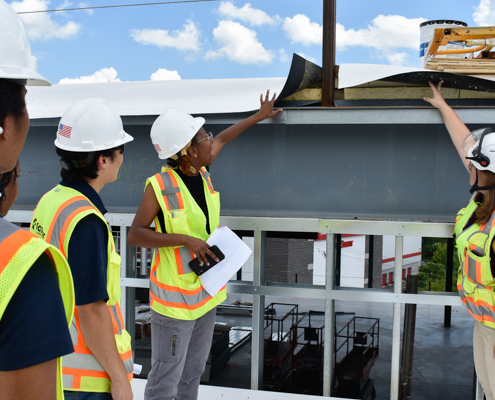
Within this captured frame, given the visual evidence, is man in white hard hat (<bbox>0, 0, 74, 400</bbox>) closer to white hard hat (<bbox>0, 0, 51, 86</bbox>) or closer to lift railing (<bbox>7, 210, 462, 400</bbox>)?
white hard hat (<bbox>0, 0, 51, 86</bbox>)

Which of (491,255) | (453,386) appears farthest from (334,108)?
(453,386)

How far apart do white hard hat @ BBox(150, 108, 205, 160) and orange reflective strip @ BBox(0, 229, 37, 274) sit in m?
2.31

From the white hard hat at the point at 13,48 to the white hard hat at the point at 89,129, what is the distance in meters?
1.05

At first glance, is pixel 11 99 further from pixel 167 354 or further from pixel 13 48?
pixel 167 354

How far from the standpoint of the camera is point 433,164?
3998 mm

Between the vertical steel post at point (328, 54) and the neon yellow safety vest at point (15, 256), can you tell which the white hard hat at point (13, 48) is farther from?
the vertical steel post at point (328, 54)

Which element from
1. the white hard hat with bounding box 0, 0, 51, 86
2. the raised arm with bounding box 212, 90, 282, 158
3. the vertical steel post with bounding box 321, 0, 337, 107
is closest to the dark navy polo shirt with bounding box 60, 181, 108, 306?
the white hard hat with bounding box 0, 0, 51, 86

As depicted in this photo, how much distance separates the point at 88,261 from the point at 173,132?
58.6 inches

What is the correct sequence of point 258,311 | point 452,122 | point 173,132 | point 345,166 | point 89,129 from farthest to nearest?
point 345,166
point 258,311
point 452,122
point 173,132
point 89,129

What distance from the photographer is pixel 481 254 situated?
2920 millimetres

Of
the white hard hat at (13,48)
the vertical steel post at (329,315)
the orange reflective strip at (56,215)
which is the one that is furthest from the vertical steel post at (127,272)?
the white hard hat at (13,48)

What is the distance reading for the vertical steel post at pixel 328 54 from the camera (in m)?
4.08

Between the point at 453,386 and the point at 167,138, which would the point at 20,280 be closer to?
the point at 167,138

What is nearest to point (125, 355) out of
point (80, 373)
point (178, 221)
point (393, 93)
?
point (80, 373)
